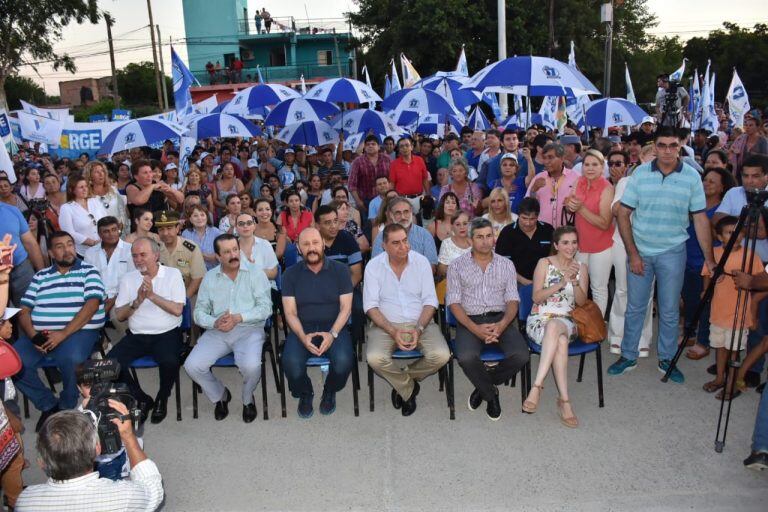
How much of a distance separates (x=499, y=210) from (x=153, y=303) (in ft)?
10.8

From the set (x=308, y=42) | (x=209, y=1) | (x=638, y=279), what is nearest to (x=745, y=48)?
(x=308, y=42)

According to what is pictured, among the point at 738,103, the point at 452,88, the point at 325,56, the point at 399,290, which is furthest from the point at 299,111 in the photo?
the point at 325,56

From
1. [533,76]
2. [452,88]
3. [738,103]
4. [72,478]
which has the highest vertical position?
[452,88]

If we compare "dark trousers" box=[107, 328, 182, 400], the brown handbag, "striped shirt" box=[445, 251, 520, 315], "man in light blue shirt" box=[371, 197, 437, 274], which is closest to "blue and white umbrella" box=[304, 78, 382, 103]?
"man in light blue shirt" box=[371, 197, 437, 274]

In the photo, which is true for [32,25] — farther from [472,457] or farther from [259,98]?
[472,457]

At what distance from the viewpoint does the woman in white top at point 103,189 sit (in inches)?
276

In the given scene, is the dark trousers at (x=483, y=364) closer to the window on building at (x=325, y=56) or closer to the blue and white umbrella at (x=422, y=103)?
the blue and white umbrella at (x=422, y=103)

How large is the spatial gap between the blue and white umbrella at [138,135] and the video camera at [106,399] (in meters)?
5.97

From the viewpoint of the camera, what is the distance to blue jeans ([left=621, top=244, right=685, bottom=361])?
537 cm

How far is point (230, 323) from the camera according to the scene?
5137 mm

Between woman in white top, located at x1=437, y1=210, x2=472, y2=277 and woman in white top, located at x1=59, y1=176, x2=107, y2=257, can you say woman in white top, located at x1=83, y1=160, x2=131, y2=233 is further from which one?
woman in white top, located at x1=437, y1=210, x2=472, y2=277

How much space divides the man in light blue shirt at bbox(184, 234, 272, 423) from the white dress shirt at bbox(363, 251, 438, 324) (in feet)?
2.87

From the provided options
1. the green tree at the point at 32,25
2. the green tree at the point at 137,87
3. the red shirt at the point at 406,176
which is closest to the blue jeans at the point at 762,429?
the red shirt at the point at 406,176

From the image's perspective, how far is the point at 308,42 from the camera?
52281 millimetres
